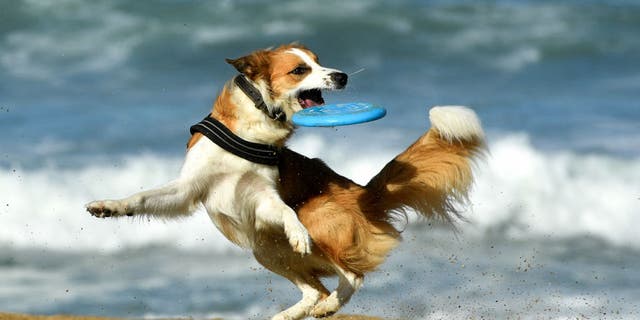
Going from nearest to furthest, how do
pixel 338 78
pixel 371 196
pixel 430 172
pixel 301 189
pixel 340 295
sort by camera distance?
1. pixel 338 78
2. pixel 340 295
3. pixel 301 189
4. pixel 371 196
5. pixel 430 172

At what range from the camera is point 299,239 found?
22.5 feet

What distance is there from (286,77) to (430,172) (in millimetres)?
1706

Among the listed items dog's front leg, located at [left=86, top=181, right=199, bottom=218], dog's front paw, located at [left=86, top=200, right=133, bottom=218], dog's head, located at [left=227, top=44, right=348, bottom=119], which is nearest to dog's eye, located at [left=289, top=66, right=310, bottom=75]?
dog's head, located at [left=227, top=44, right=348, bottom=119]

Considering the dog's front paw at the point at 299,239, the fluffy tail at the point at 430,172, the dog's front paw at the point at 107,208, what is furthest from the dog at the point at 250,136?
the fluffy tail at the point at 430,172

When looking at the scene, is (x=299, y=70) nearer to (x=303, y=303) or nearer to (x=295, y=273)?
(x=295, y=273)

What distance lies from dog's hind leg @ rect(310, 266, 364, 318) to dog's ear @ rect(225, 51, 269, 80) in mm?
1793

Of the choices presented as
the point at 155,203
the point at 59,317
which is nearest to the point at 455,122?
the point at 155,203

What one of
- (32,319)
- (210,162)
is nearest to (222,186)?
(210,162)

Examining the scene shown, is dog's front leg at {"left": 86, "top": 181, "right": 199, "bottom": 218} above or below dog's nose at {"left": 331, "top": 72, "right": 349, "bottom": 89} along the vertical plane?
below

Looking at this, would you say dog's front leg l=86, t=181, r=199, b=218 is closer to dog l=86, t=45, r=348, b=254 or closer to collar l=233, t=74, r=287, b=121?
dog l=86, t=45, r=348, b=254

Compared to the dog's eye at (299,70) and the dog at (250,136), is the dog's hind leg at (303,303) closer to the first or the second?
the dog at (250,136)

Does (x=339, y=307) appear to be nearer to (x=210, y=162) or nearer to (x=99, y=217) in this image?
(x=210, y=162)

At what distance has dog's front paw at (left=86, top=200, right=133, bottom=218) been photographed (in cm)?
661

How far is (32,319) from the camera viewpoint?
955 cm
